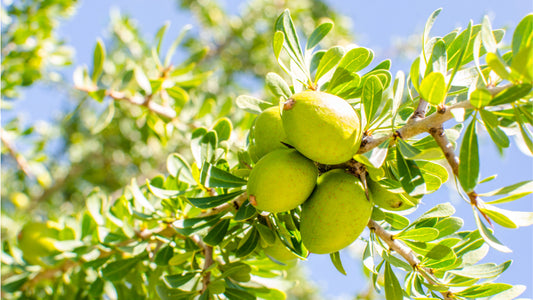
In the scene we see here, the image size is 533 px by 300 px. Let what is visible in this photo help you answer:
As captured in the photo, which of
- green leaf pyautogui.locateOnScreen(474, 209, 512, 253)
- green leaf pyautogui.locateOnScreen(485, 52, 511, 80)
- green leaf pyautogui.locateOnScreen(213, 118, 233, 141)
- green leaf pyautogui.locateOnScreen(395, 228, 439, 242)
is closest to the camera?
green leaf pyautogui.locateOnScreen(485, 52, 511, 80)

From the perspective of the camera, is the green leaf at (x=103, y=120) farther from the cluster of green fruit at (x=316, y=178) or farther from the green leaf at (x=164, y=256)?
the cluster of green fruit at (x=316, y=178)

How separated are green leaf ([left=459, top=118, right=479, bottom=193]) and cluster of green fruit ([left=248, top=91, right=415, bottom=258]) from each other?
0.67ft

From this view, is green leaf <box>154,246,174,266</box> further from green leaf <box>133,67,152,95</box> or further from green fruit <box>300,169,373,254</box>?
green leaf <box>133,67,152,95</box>

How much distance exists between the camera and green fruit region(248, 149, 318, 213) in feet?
4.07

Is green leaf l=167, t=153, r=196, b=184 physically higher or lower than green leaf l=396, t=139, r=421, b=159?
lower

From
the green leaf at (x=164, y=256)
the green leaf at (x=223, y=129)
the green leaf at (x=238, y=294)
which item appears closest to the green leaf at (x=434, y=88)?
the green leaf at (x=223, y=129)

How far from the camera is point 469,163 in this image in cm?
113

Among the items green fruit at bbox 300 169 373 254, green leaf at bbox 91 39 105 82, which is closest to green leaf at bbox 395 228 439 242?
green fruit at bbox 300 169 373 254

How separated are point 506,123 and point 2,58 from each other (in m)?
3.68

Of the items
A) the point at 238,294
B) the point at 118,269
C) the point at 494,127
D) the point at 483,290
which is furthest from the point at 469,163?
the point at 118,269

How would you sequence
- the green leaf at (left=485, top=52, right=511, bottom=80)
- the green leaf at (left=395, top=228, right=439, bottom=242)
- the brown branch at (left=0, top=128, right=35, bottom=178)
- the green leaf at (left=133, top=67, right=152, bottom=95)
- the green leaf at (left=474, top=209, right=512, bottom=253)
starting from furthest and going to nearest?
the brown branch at (left=0, top=128, right=35, bottom=178) → the green leaf at (left=133, top=67, right=152, bottom=95) → the green leaf at (left=395, top=228, right=439, bottom=242) → the green leaf at (left=474, top=209, right=512, bottom=253) → the green leaf at (left=485, top=52, right=511, bottom=80)

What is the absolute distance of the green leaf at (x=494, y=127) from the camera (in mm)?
1148

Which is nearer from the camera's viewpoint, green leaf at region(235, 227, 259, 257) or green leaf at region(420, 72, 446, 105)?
green leaf at region(420, 72, 446, 105)

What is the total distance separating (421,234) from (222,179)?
719mm
